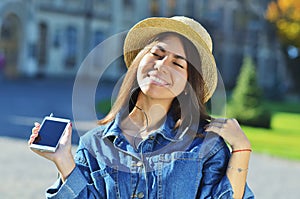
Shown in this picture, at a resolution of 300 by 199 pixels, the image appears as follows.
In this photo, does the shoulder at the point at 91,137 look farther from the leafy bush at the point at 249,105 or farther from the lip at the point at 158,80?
the leafy bush at the point at 249,105

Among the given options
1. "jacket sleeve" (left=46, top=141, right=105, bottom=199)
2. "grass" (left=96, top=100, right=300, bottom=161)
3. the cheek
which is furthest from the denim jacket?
→ "grass" (left=96, top=100, right=300, bottom=161)

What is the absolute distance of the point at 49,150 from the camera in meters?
2.11

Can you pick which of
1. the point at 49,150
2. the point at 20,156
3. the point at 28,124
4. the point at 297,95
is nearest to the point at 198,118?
the point at 49,150

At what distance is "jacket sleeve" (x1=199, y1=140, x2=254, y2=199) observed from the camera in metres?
2.27

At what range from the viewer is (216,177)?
7.58ft

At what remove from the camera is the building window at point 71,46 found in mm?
→ 36188

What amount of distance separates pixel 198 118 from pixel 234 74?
139 feet

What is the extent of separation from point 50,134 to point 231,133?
0.60m

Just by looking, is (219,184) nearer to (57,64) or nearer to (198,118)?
(198,118)

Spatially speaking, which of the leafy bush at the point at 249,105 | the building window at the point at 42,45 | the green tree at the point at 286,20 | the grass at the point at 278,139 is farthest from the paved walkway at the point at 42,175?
the green tree at the point at 286,20

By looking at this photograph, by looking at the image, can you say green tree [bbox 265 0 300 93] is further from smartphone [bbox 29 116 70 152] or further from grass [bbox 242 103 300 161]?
smartphone [bbox 29 116 70 152]

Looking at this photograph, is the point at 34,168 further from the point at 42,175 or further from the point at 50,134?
the point at 50,134

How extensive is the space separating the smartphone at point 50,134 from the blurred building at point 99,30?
22.3 m

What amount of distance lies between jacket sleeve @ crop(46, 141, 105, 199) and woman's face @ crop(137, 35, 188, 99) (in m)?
0.31
